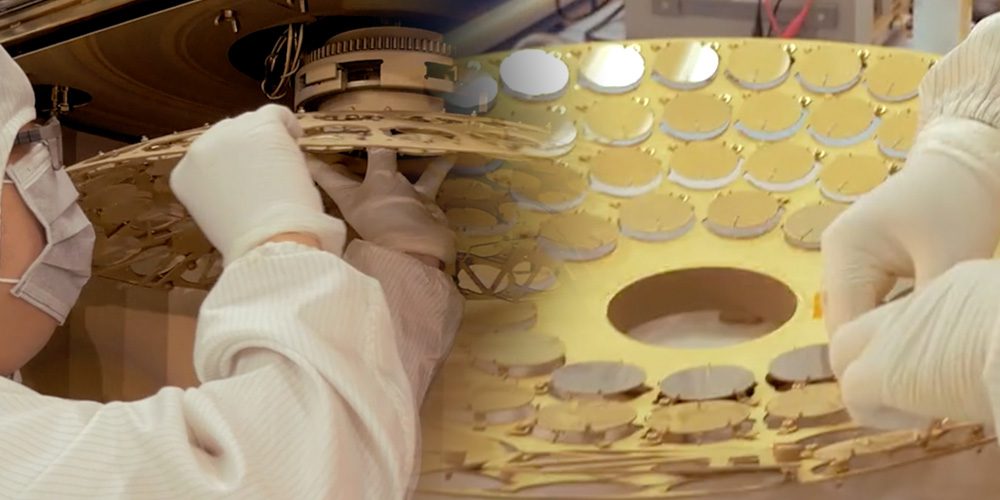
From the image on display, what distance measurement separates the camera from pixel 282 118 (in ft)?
1.77

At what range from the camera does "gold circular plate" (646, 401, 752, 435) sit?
0.61 metres

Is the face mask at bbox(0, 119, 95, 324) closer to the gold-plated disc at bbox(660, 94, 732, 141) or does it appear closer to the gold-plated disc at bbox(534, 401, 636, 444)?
the gold-plated disc at bbox(534, 401, 636, 444)

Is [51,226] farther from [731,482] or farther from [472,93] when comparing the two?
[731,482]

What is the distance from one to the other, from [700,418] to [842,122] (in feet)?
0.81

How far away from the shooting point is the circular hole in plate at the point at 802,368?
61cm

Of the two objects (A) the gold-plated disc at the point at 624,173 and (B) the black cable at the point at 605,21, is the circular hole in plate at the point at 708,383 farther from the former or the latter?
(B) the black cable at the point at 605,21

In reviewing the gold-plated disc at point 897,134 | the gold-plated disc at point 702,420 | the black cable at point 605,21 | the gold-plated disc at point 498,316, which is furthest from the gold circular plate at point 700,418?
the black cable at point 605,21

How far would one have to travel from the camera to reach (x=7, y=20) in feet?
2.35

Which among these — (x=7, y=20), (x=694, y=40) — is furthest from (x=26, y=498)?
(x=694, y=40)

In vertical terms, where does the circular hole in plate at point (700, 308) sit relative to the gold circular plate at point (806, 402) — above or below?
above

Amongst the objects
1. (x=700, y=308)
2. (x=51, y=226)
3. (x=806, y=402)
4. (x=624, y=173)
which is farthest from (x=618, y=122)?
(x=51, y=226)

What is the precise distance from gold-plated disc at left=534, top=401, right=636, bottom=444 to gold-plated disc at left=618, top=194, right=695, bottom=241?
5.4 inches

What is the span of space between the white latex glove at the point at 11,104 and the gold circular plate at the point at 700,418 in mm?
370

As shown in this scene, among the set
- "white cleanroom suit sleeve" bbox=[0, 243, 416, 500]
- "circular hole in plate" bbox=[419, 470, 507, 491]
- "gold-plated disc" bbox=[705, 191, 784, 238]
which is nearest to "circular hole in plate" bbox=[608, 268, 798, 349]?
"gold-plated disc" bbox=[705, 191, 784, 238]
